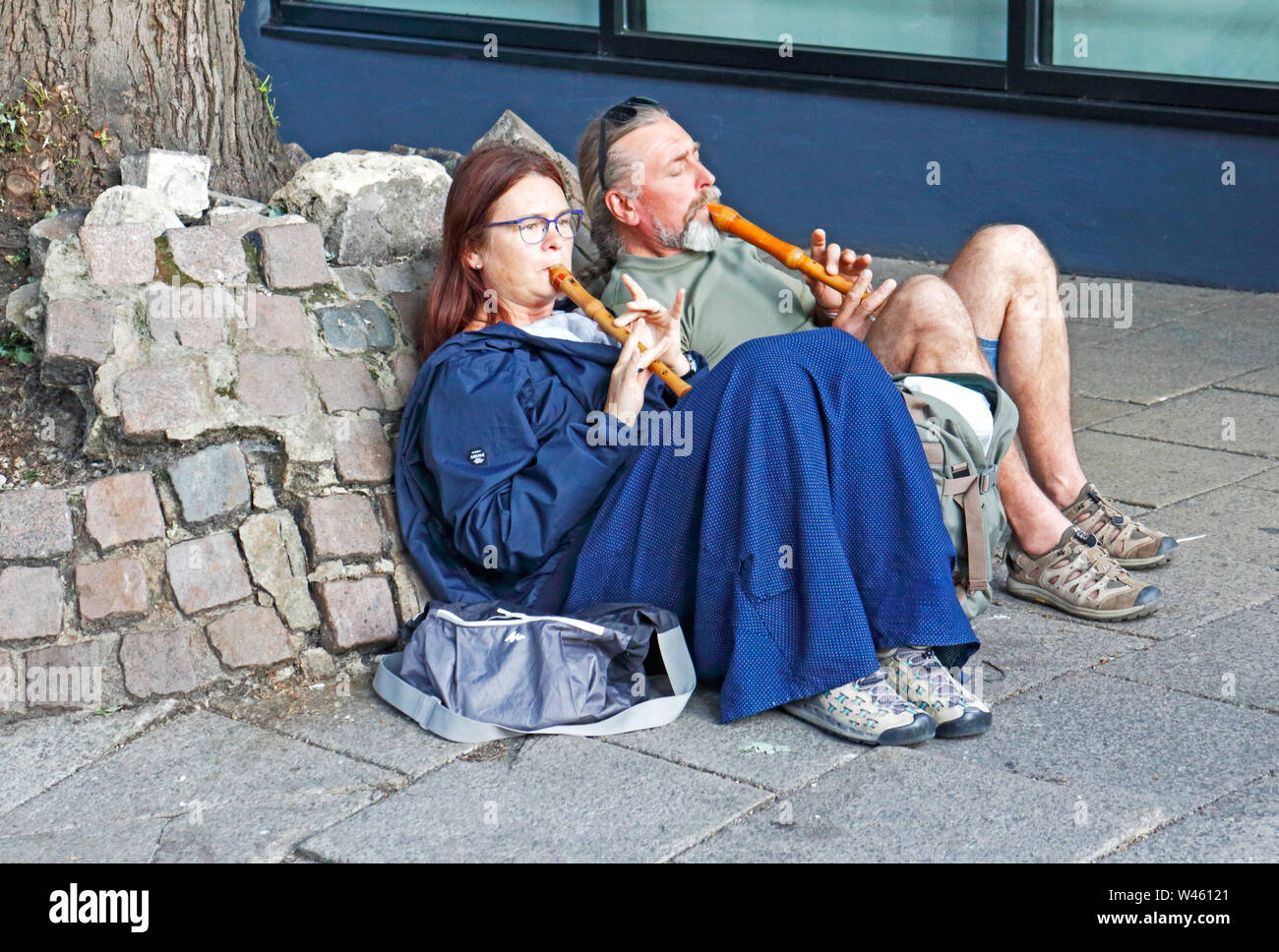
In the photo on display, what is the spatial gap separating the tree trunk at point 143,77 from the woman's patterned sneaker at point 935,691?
84.3 inches

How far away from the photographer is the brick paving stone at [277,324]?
128 inches

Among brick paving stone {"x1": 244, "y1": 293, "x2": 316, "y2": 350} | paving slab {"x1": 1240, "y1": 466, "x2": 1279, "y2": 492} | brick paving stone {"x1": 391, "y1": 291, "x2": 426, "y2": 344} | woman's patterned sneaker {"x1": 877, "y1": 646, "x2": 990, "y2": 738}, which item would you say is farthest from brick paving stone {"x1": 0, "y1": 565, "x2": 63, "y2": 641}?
paving slab {"x1": 1240, "y1": 466, "x2": 1279, "y2": 492}

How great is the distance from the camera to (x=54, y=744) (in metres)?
2.85

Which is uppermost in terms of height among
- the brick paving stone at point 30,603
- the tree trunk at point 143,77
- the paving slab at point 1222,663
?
the tree trunk at point 143,77

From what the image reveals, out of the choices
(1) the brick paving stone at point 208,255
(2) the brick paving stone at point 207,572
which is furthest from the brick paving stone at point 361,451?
(1) the brick paving stone at point 208,255

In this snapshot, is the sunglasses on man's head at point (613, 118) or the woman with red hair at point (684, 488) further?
the sunglasses on man's head at point (613, 118)

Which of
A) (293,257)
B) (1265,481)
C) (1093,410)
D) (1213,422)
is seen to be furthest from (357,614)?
(1213,422)

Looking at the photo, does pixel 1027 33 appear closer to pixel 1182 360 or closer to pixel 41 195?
pixel 1182 360

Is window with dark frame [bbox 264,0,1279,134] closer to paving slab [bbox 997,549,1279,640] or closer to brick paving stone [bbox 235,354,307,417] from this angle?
paving slab [bbox 997,549,1279,640]

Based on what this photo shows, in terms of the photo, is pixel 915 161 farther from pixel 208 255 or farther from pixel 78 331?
pixel 78 331

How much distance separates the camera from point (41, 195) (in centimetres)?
365

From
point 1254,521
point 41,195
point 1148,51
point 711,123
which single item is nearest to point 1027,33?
point 1148,51

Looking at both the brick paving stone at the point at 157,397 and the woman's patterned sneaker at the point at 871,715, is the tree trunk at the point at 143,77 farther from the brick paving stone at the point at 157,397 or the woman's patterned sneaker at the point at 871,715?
the woman's patterned sneaker at the point at 871,715

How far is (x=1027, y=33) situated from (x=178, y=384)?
12.8 feet
